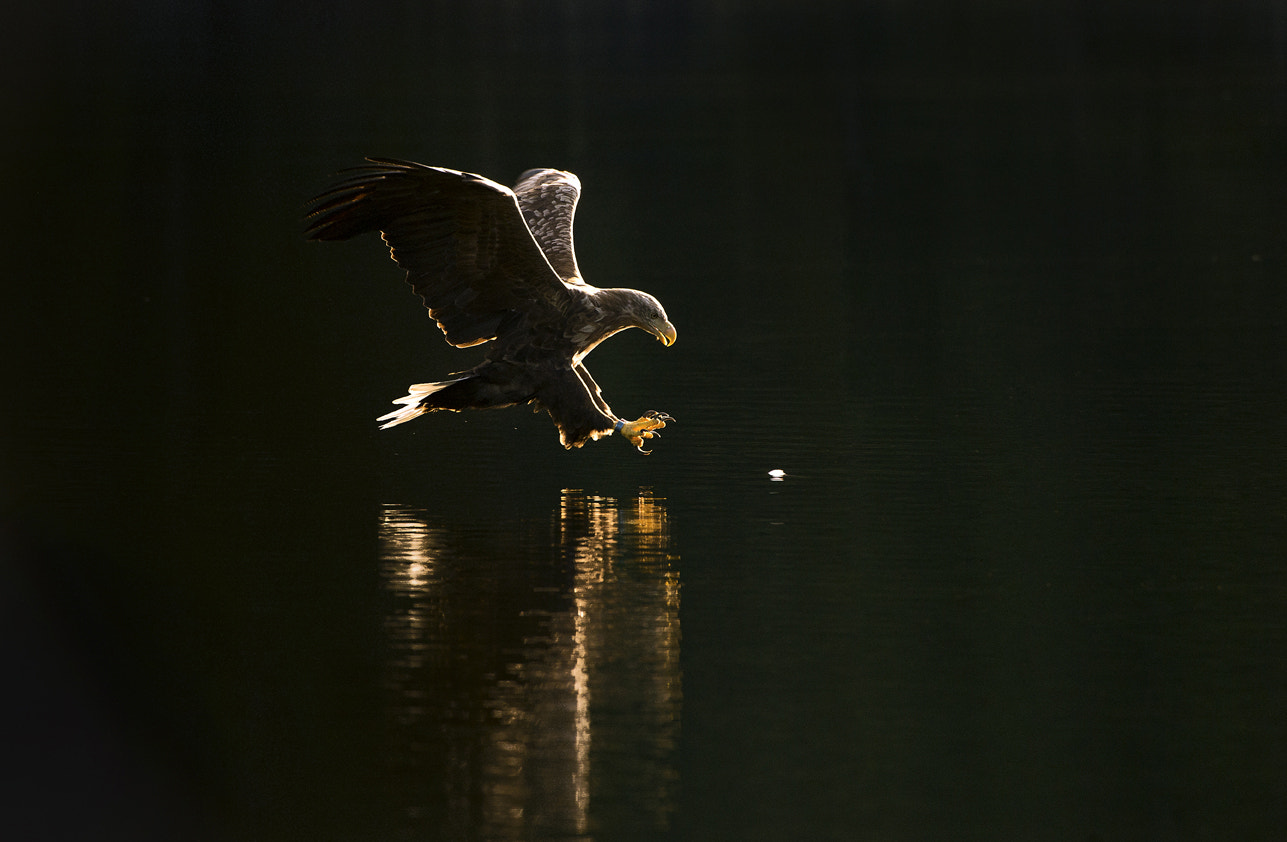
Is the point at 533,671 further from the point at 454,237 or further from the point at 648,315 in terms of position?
the point at 648,315

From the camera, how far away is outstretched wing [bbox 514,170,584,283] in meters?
10.1

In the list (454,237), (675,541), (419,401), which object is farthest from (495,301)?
(675,541)

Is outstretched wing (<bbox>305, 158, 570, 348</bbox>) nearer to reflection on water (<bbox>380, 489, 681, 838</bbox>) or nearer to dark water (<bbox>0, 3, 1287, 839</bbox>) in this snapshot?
dark water (<bbox>0, 3, 1287, 839</bbox>)

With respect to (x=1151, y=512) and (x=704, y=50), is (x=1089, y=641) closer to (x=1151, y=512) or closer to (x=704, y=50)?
(x=1151, y=512)

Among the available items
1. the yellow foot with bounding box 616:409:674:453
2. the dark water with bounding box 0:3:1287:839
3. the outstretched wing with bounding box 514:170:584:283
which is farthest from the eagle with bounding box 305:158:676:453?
the outstretched wing with bounding box 514:170:584:283

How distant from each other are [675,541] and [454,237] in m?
1.88

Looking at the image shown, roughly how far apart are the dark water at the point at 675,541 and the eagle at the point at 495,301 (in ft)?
1.14

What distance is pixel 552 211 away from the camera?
407 inches

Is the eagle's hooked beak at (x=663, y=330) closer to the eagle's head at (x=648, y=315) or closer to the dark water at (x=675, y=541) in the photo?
the eagle's head at (x=648, y=315)

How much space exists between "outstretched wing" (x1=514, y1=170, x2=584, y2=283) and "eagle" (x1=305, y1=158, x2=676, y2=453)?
76 centimetres

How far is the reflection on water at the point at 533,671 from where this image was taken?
5.25m

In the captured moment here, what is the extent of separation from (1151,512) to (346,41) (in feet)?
138

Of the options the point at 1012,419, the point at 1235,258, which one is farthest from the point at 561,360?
the point at 1235,258

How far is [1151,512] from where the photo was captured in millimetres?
8477
